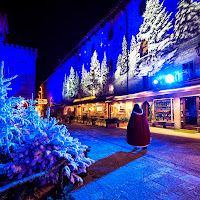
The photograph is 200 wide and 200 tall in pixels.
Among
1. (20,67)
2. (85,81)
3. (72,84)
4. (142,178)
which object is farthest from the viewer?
(72,84)

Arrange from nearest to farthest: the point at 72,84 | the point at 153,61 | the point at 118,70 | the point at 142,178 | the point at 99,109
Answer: the point at 142,178 < the point at 153,61 < the point at 118,70 < the point at 99,109 < the point at 72,84

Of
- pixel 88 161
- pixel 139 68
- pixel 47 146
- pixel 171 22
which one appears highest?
pixel 171 22

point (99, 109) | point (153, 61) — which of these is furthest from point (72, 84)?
point (153, 61)

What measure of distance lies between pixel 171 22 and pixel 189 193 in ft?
47.9

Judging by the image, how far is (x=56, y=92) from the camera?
45.0 meters

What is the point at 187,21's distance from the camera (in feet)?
39.7

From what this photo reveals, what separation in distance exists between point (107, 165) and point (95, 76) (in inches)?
842

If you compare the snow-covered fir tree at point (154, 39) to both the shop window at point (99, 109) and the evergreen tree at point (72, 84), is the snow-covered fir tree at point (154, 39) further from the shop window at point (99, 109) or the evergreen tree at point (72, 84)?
the evergreen tree at point (72, 84)

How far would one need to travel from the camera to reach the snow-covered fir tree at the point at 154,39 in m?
13.9

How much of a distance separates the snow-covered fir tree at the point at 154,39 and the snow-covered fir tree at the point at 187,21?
79 cm

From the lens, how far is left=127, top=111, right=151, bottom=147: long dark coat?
236 inches

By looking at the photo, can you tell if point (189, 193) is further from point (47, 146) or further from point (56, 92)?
point (56, 92)

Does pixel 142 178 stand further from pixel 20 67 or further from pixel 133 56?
pixel 20 67

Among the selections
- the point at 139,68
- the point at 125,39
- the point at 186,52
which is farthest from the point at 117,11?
the point at 186,52
